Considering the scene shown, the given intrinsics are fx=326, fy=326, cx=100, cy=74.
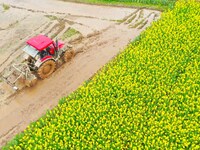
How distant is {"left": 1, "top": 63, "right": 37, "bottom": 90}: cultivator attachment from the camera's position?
16141mm

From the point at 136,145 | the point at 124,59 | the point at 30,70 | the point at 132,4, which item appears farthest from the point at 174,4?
the point at 136,145

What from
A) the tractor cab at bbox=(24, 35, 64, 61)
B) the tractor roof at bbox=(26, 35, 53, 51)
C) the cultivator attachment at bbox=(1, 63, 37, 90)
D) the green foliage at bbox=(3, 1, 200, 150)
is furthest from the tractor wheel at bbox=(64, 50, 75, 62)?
the green foliage at bbox=(3, 1, 200, 150)

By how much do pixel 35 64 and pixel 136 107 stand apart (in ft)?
19.1

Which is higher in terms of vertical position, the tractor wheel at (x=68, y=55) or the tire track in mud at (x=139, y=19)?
the tire track in mud at (x=139, y=19)

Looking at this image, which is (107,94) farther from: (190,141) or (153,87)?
(190,141)

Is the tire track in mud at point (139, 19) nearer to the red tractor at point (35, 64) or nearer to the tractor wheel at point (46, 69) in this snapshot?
the red tractor at point (35, 64)

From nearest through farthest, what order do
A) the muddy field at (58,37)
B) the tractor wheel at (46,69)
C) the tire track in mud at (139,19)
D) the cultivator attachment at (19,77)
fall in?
the muddy field at (58,37), the cultivator attachment at (19,77), the tractor wheel at (46,69), the tire track in mud at (139,19)

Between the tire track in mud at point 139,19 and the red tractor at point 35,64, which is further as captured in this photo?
the tire track in mud at point 139,19

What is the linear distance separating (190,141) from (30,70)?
879 cm

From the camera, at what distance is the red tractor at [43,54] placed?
645 inches

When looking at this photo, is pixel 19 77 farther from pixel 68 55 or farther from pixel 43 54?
pixel 68 55

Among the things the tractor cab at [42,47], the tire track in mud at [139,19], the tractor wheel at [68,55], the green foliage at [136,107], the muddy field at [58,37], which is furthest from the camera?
the tire track in mud at [139,19]

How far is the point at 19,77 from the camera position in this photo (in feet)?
52.9

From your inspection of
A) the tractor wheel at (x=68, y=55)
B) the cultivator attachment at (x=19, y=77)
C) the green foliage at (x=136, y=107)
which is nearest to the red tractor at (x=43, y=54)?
the tractor wheel at (x=68, y=55)
